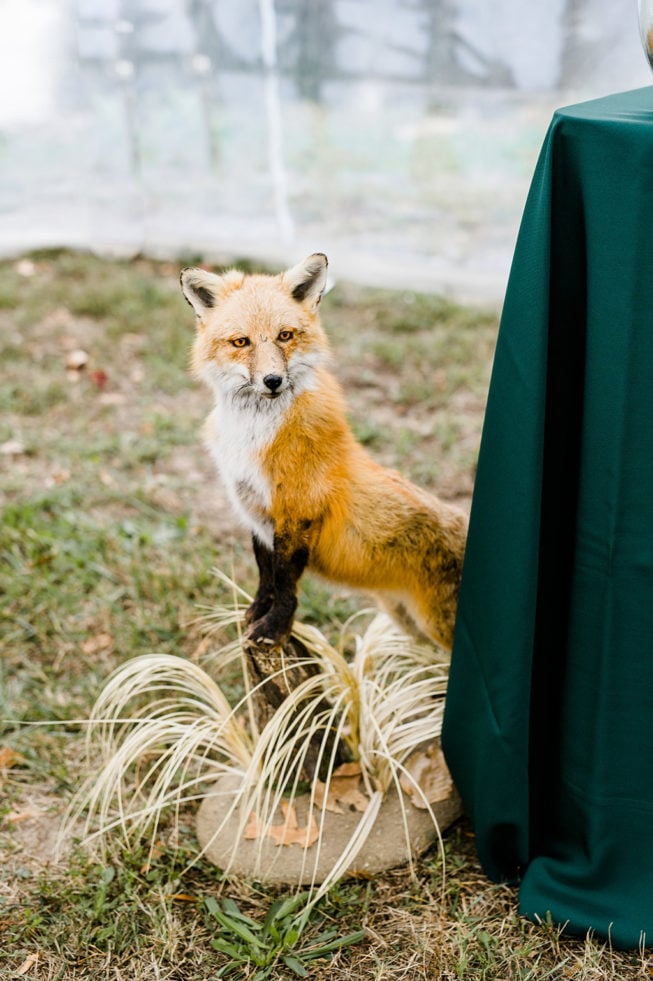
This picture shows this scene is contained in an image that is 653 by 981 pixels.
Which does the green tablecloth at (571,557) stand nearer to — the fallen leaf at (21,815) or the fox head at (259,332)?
the fox head at (259,332)

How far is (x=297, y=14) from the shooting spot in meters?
6.44

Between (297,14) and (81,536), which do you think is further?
(297,14)

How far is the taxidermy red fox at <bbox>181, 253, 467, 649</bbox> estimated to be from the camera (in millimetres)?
2086

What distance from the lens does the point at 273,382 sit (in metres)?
2.01

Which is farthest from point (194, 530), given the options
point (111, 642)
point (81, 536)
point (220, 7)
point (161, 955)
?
point (220, 7)

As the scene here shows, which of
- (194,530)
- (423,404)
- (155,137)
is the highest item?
(155,137)

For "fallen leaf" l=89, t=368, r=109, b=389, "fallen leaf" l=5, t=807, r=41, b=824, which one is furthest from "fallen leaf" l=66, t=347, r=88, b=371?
"fallen leaf" l=5, t=807, r=41, b=824

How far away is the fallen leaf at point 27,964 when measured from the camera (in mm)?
2124

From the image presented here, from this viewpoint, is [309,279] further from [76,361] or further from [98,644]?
[76,361]

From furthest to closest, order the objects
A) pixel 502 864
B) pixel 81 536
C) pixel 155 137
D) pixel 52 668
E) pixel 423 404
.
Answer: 1. pixel 155 137
2. pixel 423 404
3. pixel 81 536
4. pixel 52 668
5. pixel 502 864

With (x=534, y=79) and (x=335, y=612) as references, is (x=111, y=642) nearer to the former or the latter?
(x=335, y=612)

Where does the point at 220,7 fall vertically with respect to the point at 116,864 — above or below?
above

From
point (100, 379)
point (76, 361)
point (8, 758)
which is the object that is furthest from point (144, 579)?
point (76, 361)

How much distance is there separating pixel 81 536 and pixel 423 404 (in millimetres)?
2311
